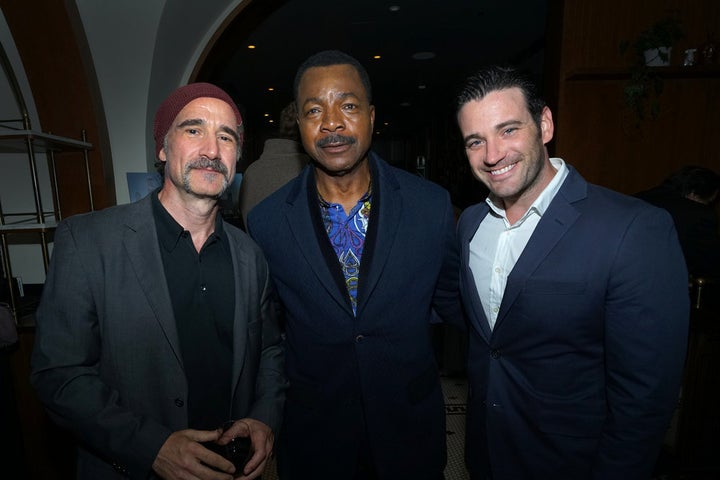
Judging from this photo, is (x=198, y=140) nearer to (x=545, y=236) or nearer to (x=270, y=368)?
(x=270, y=368)

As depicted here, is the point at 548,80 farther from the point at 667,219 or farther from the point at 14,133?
the point at 14,133

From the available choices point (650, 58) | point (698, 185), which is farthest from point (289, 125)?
point (698, 185)

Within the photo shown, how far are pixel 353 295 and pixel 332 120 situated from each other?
2.18ft

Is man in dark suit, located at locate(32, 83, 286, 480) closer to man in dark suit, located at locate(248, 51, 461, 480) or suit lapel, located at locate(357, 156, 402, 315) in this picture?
man in dark suit, located at locate(248, 51, 461, 480)

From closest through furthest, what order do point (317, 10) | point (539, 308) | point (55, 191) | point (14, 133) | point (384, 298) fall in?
point (539, 308), point (384, 298), point (14, 133), point (55, 191), point (317, 10)

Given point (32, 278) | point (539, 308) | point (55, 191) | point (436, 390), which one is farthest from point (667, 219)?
point (32, 278)

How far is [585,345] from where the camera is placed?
115 centimetres

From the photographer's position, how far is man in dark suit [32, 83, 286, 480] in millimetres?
1049

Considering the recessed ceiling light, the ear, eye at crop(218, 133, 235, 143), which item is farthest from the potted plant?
the recessed ceiling light

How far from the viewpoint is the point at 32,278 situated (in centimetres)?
281

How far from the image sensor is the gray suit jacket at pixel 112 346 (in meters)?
1.04

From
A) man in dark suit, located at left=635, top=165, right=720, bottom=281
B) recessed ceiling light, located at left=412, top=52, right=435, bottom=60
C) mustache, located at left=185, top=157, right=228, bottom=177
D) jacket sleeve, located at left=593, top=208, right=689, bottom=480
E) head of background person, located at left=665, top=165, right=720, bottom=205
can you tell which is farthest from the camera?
recessed ceiling light, located at left=412, top=52, right=435, bottom=60

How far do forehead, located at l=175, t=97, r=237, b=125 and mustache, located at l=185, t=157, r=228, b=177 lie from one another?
152 mm

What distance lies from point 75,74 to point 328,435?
2.76 meters
